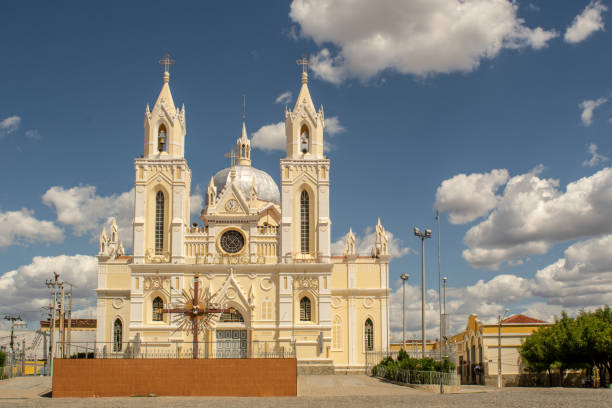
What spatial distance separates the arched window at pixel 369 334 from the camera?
58031 mm

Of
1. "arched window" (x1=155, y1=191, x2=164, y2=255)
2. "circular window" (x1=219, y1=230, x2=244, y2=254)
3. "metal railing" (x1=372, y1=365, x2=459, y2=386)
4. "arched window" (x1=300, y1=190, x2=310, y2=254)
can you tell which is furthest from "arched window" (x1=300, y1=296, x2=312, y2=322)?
"metal railing" (x1=372, y1=365, x2=459, y2=386)

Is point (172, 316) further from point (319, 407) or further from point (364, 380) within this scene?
point (319, 407)

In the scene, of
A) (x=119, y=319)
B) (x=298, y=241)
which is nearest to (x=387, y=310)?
(x=298, y=241)

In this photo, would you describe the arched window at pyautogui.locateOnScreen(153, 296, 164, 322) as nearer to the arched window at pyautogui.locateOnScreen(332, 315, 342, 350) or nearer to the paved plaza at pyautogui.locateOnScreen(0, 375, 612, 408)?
the arched window at pyautogui.locateOnScreen(332, 315, 342, 350)

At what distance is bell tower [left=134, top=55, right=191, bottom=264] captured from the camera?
56375mm

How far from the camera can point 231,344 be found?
54906mm

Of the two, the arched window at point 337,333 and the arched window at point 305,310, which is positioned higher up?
the arched window at point 305,310

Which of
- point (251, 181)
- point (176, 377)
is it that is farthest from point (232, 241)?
point (176, 377)

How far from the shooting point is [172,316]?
54.8m

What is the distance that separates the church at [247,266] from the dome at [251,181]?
10854 mm

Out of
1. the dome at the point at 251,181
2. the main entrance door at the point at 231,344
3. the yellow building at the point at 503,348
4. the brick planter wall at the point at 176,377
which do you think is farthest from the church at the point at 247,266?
the brick planter wall at the point at 176,377

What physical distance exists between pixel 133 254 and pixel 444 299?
23871 millimetres

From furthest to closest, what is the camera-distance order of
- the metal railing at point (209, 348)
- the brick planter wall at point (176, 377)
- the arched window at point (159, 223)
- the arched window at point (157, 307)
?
the arched window at point (159, 223) < the arched window at point (157, 307) < the metal railing at point (209, 348) < the brick planter wall at point (176, 377)

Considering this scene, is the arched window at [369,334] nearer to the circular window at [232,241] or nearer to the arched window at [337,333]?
the arched window at [337,333]
